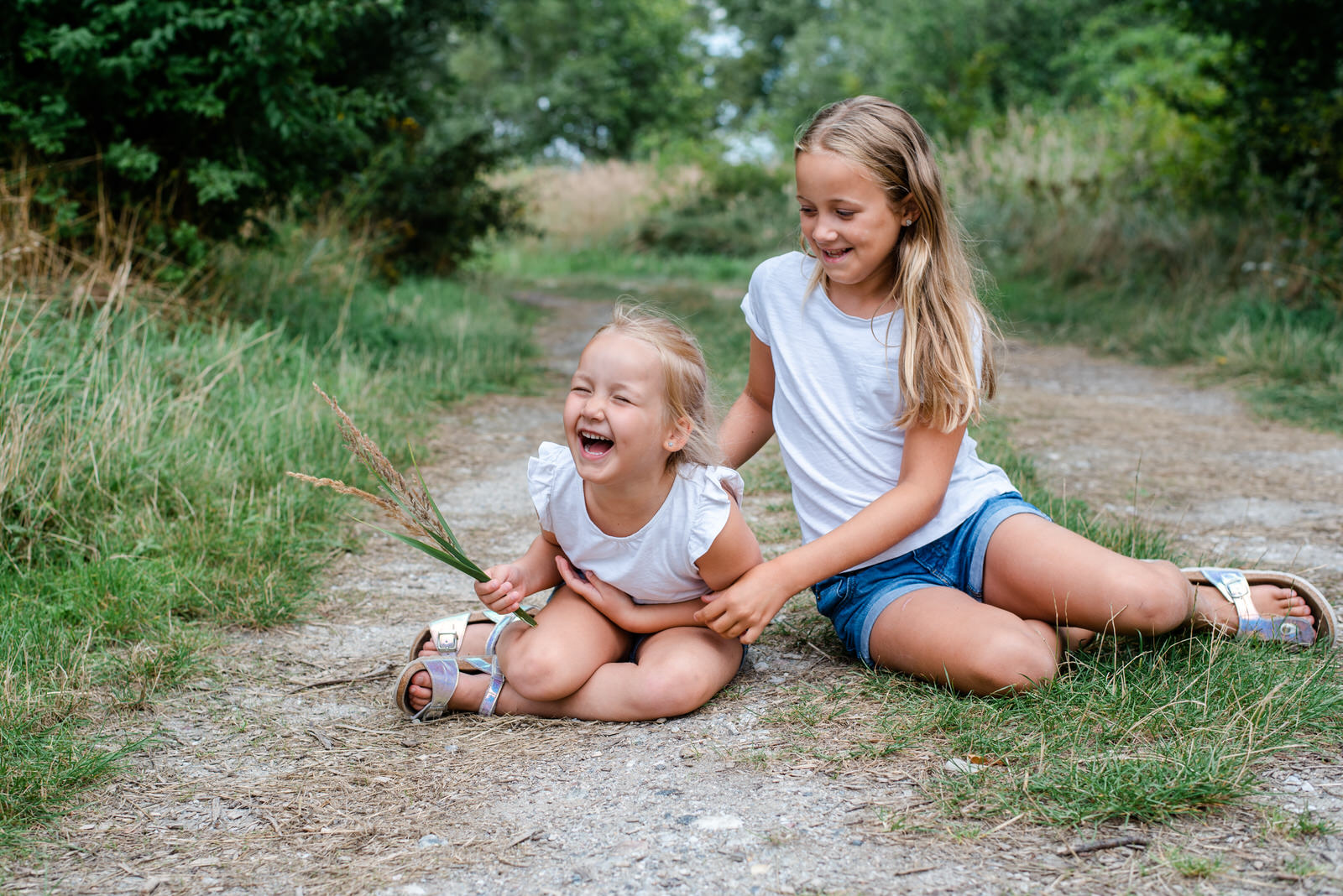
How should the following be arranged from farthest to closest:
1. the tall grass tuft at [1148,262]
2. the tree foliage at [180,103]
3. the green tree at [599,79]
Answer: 1. the green tree at [599,79]
2. the tall grass tuft at [1148,262]
3. the tree foliage at [180,103]

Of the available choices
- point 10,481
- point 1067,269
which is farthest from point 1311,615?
point 1067,269

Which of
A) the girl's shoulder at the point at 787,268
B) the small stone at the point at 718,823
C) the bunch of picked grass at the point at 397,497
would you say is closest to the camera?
the small stone at the point at 718,823

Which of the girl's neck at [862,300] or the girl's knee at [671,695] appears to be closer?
the girl's knee at [671,695]

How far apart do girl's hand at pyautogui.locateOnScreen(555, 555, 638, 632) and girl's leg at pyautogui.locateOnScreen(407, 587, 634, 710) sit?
0.11 feet

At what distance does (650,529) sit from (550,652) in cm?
31

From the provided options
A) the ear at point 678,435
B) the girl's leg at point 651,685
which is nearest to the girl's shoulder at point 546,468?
the ear at point 678,435

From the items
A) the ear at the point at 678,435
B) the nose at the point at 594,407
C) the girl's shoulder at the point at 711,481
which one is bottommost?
the girl's shoulder at the point at 711,481

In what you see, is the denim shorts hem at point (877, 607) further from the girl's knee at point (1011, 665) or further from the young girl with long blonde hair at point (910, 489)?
the girl's knee at point (1011, 665)

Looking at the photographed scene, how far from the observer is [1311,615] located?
7.74ft

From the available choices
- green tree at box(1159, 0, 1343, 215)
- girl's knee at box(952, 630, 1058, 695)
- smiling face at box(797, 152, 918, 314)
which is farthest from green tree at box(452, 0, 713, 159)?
girl's knee at box(952, 630, 1058, 695)

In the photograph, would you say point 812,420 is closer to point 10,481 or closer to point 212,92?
point 10,481

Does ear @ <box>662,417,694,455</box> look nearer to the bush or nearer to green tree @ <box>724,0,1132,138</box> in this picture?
the bush

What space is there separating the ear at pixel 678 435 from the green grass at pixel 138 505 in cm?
114

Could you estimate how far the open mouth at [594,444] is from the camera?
206 centimetres
